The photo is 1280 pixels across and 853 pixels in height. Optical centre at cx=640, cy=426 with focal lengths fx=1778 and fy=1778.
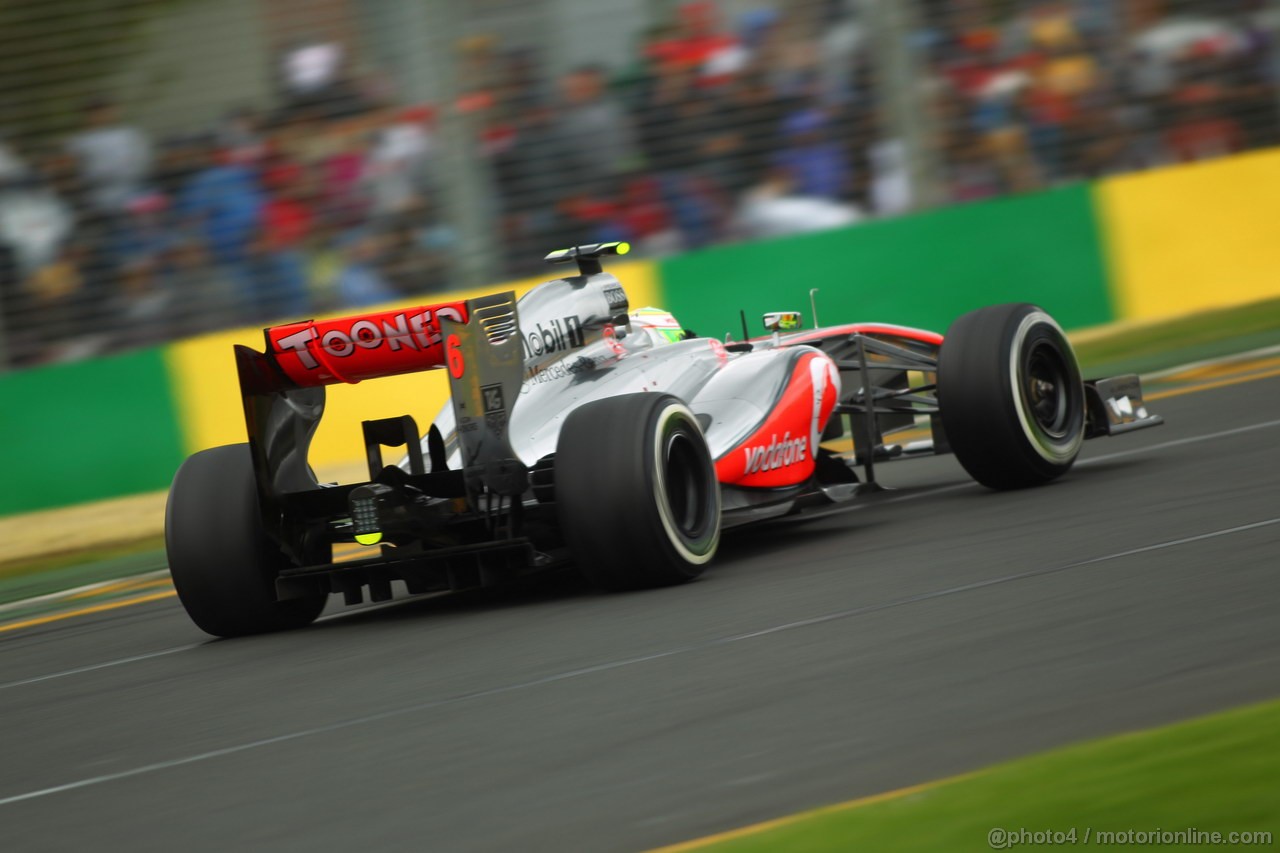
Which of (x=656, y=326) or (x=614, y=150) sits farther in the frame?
(x=614, y=150)

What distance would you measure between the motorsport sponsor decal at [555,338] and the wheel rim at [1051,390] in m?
2.04

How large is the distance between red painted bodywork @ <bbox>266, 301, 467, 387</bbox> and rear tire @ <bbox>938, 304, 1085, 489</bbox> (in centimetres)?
232

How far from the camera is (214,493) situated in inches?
265

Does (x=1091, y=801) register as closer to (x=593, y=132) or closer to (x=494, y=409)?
(x=494, y=409)

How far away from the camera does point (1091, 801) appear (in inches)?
131

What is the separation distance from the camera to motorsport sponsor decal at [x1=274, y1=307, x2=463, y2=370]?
645 centimetres

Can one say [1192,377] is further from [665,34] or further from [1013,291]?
[665,34]

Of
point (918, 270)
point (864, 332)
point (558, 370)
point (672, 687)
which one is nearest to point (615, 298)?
point (558, 370)

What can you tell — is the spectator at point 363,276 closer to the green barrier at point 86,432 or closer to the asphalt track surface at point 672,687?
the green barrier at point 86,432

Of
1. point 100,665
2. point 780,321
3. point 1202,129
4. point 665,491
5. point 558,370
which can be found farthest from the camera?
point 1202,129

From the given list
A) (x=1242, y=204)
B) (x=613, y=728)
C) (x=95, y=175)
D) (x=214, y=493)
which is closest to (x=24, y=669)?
(x=214, y=493)

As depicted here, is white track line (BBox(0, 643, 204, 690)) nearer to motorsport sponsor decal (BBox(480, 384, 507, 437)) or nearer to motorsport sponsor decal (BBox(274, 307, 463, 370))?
motorsport sponsor decal (BBox(274, 307, 463, 370))

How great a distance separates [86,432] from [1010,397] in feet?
21.6

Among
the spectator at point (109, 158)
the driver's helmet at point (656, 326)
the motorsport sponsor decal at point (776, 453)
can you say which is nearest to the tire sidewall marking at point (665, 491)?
the motorsport sponsor decal at point (776, 453)
